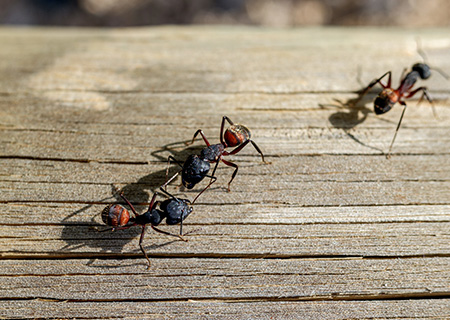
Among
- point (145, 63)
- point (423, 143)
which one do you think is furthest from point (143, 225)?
point (423, 143)

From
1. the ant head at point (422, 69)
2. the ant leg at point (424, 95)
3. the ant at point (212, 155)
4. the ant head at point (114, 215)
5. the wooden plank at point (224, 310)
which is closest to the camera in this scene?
the wooden plank at point (224, 310)

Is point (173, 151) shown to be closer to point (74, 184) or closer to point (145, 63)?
point (74, 184)

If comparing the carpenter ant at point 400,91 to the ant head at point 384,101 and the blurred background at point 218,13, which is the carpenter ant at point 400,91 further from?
the blurred background at point 218,13

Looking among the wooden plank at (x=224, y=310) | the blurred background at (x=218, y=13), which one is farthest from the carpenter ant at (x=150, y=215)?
the blurred background at (x=218, y=13)

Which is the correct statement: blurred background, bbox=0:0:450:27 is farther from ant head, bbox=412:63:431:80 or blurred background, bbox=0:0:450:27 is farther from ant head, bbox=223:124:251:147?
ant head, bbox=223:124:251:147

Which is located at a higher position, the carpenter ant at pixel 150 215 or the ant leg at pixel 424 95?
the ant leg at pixel 424 95

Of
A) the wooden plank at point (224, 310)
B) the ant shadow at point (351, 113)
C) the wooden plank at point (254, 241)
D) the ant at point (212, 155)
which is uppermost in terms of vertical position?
the ant shadow at point (351, 113)

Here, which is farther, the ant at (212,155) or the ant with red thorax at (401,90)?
the ant with red thorax at (401,90)
